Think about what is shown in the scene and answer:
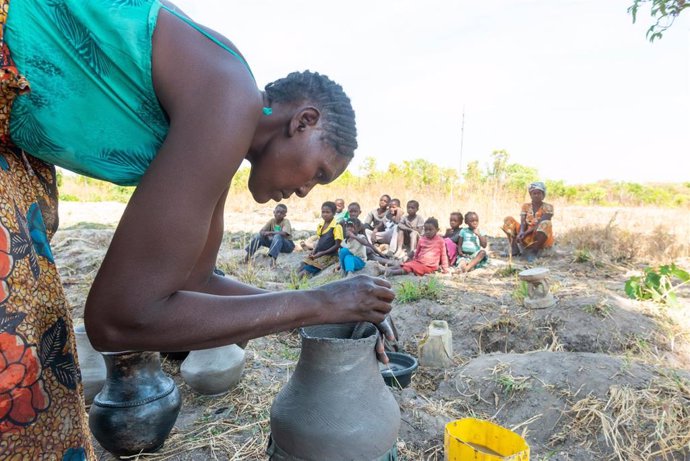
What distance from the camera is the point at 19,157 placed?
1.04 meters

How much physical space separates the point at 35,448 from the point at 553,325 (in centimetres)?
487

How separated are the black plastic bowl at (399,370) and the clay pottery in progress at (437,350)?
51 centimetres

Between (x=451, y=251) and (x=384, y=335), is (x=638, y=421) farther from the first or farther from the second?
(x=451, y=251)

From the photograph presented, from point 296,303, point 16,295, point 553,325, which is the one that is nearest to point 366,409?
point 296,303

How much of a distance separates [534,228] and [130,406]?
7.52m

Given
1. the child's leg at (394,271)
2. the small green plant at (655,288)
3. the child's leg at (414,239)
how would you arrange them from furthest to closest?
the child's leg at (414,239) < the child's leg at (394,271) < the small green plant at (655,288)

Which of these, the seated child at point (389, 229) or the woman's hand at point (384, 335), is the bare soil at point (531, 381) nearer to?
the woman's hand at point (384, 335)

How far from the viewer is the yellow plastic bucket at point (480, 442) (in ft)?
7.30

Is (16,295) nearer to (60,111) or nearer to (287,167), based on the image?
(60,111)

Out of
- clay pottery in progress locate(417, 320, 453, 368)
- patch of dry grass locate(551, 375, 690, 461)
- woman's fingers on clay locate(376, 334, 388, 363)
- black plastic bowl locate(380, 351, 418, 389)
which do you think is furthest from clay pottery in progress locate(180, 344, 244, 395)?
patch of dry grass locate(551, 375, 690, 461)

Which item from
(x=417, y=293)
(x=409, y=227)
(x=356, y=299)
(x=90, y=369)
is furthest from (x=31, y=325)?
(x=409, y=227)

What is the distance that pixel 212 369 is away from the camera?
9.88 ft

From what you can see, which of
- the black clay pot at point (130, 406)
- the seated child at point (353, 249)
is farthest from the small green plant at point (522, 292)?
the black clay pot at point (130, 406)

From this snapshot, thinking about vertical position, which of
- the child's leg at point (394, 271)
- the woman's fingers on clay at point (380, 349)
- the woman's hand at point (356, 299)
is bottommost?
the child's leg at point (394, 271)
